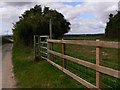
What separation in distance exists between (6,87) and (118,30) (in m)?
44.6

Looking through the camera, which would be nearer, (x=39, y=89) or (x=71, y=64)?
(x=39, y=89)

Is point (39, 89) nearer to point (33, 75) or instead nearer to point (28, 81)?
point (28, 81)

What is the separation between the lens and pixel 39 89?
9000 millimetres

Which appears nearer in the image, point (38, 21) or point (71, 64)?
point (71, 64)

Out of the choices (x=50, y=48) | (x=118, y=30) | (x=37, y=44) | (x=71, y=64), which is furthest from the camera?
(x=118, y=30)

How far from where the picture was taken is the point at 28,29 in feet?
128

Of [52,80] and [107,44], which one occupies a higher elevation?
[107,44]

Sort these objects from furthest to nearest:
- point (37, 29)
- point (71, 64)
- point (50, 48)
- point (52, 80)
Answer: point (37, 29)
point (50, 48)
point (71, 64)
point (52, 80)

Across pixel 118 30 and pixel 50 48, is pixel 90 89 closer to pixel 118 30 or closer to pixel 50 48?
pixel 50 48

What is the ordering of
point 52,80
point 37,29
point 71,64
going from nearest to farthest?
point 52,80
point 71,64
point 37,29

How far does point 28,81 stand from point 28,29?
28745 mm

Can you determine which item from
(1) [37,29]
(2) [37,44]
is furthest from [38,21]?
(2) [37,44]

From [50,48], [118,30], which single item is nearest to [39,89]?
[50,48]

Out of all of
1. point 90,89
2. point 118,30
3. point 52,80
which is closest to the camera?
point 90,89
